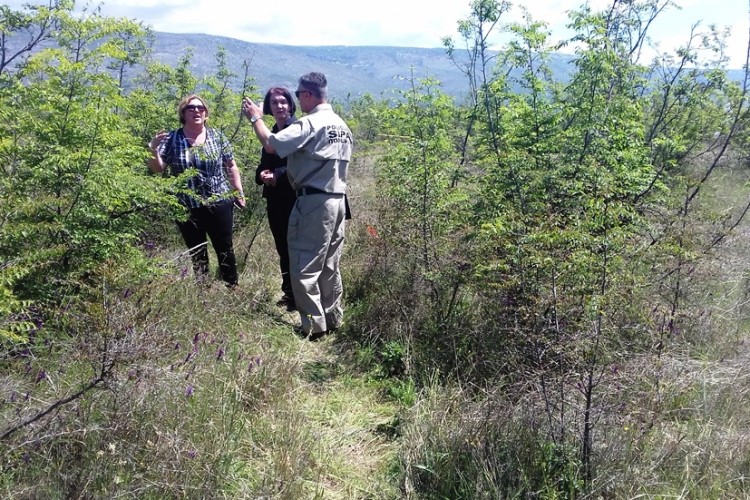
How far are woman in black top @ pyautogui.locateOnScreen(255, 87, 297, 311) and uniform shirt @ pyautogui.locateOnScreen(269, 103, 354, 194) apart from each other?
1.55 ft

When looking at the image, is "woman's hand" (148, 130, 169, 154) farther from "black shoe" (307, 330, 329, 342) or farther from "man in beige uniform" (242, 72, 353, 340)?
"black shoe" (307, 330, 329, 342)

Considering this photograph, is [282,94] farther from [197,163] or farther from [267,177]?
[197,163]

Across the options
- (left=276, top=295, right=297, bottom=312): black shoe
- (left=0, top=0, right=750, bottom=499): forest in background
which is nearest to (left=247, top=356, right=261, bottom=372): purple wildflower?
(left=0, top=0, right=750, bottom=499): forest in background

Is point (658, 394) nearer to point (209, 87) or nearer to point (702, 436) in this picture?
point (702, 436)

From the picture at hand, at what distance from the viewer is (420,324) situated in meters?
4.21

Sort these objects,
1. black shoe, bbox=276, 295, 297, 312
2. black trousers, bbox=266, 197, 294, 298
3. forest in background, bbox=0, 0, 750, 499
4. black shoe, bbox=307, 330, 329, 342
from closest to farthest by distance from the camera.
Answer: forest in background, bbox=0, 0, 750, 499, black shoe, bbox=307, 330, 329, 342, black trousers, bbox=266, 197, 294, 298, black shoe, bbox=276, 295, 297, 312

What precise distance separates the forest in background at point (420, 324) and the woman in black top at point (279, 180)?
21.3 inches

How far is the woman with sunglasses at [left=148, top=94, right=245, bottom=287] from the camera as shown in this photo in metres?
4.35

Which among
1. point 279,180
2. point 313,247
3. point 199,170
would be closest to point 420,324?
point 313,247

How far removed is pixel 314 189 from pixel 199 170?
968 mm

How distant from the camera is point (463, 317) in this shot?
4.08 meters

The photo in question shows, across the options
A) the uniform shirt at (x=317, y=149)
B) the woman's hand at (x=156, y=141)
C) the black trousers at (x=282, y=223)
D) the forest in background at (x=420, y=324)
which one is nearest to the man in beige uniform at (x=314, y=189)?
the uniform shirt at (x=317, y=149)

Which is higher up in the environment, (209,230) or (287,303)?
(209,230)

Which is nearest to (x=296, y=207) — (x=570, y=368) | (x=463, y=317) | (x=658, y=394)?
(x=463, y=317)
